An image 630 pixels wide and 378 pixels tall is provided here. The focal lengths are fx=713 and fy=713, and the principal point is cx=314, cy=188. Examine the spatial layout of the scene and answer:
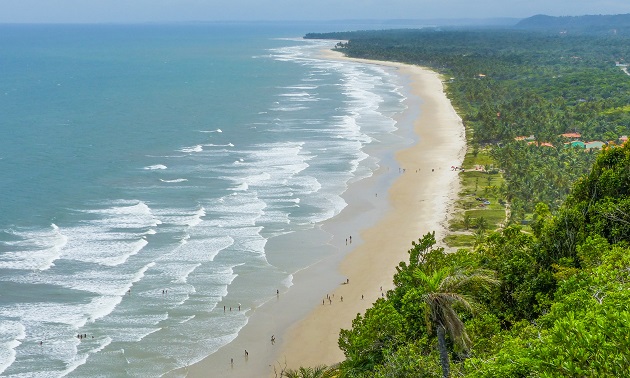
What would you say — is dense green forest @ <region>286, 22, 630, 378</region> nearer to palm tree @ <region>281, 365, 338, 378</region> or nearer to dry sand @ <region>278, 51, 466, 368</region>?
palm tree @ <region>281, 365, 338, 378</region>

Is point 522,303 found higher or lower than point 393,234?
higher

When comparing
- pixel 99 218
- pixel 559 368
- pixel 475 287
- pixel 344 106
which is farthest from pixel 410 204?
pixel 344 106

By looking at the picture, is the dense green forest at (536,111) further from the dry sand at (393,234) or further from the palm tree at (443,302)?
the palm tree at (443,302)

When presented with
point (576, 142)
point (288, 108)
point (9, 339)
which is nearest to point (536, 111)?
point (576, 142)

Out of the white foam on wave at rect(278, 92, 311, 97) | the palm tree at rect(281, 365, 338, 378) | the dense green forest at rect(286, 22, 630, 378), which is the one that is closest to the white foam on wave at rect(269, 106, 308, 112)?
the white foam on wave at rect(278, 92, 311, 97)

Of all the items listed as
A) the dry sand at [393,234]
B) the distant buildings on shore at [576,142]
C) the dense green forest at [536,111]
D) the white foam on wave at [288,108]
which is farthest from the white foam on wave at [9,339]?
the white foam on wave at [288,108]

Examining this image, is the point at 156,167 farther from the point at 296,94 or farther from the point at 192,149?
the point at 296,94

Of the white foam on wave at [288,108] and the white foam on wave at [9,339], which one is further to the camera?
the white foam on wave at [288,108]
